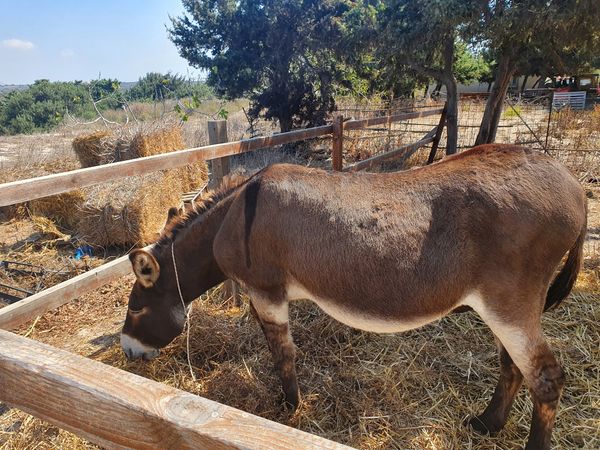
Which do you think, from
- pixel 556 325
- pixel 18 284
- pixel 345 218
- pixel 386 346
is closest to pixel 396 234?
pixel 345 218

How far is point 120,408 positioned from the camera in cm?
85

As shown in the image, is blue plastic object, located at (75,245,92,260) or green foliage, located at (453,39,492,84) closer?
blue plastic object, located at (75,245,92,260)

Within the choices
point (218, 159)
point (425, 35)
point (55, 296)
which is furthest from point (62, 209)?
point (425, 35)

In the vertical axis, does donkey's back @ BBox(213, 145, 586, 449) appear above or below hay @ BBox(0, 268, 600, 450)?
above

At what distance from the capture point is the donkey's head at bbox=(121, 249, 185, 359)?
9.52 ft

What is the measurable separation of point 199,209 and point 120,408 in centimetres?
215

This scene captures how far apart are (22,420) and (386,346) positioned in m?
2.84

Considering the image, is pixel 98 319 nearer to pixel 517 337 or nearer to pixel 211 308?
pixel 211 308

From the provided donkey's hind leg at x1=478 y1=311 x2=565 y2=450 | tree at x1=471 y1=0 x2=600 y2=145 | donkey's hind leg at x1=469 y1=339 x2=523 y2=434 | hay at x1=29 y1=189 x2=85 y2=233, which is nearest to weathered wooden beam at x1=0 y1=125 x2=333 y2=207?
donkey's hind leg at x1=478 y1=311 x2=565 y2=450

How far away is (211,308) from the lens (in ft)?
13.8

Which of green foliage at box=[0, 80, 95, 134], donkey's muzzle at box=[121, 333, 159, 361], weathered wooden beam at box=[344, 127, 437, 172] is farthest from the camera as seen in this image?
green foliage at box=[0, 80, 95, 134]

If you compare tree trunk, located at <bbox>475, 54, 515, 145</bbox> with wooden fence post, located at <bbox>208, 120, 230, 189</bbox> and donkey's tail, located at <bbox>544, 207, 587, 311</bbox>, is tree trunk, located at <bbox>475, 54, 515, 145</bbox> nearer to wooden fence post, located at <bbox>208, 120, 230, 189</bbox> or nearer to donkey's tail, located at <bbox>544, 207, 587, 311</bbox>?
wooden fence post, located at <bbox>208, 120, 230, 189</bbox>

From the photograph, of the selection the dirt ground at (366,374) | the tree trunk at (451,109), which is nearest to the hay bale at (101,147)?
the dirt ground at (366,374)

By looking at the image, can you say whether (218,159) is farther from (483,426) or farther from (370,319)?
(483,426)
